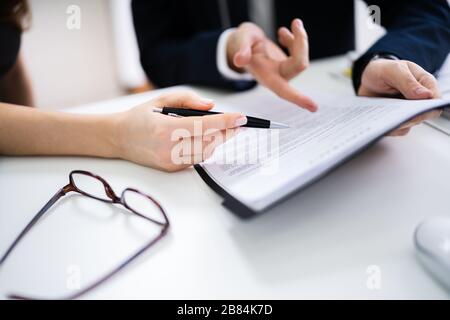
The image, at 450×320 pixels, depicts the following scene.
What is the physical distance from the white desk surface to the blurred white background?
0.91 m

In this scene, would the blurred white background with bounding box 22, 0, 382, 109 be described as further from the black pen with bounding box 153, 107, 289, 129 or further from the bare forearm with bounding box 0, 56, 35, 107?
the black pen with bounding box 153, 107, 289, 129

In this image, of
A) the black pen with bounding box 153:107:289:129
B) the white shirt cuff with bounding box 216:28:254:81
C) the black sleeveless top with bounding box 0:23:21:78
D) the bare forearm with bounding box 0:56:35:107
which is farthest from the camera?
the bare forearm with bounding box 0:56:35:107

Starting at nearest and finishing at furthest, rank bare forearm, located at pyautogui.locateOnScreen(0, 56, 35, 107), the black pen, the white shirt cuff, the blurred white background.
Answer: the black pen
the white shirt cuff
bare forearm, located at pyautogui.locateOnScreen(0, 56, 35, 107)
the blurred white background

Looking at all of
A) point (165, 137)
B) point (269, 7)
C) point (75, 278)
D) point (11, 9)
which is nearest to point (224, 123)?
point (165, 137)

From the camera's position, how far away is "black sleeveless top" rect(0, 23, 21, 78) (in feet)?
1.90

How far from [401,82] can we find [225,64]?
0.25 metres

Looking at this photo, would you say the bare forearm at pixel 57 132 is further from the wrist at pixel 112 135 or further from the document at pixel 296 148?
the document at pixel 296 148

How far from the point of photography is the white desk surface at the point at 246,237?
21 cm

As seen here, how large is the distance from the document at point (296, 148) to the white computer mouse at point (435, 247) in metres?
0.07

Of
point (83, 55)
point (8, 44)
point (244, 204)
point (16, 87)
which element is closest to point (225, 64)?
point (244, 204)

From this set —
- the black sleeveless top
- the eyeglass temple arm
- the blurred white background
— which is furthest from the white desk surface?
the blurred white background

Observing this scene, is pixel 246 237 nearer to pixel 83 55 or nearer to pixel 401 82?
pixel 401 82

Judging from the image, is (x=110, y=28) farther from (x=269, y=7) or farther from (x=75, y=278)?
(x=75, y=278)

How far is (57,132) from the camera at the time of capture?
0.35 metres
